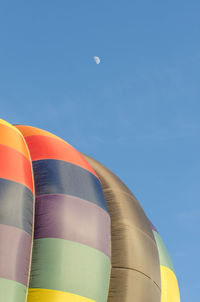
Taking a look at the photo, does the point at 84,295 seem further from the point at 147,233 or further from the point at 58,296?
the point at 147,233

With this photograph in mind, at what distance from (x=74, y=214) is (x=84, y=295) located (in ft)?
4.16

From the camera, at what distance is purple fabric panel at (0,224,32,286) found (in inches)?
337

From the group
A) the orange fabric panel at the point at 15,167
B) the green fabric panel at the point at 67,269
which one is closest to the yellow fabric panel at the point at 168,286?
the green fabric panel at the point at 67,269

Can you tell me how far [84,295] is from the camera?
905 centimetres

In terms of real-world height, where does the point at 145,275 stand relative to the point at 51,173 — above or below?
below

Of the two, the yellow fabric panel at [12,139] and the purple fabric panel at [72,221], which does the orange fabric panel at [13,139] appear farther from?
the purple fabric panel at [72,221]

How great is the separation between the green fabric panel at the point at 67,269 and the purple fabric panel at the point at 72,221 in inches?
5.1

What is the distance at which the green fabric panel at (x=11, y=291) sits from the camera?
8391mm

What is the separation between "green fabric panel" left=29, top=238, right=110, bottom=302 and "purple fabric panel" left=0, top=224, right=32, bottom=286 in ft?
0.70

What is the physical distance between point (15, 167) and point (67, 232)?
1320mm

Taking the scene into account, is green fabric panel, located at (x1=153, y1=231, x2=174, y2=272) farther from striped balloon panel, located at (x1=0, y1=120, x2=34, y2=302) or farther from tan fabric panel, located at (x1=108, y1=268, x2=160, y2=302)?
striped balloon panel, located at (x1=0, y1=120, x2=34, y2=302)

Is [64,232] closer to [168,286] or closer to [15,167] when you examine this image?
[15,167]

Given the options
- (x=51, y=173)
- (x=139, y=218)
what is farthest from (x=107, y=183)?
(x=51, y=173)

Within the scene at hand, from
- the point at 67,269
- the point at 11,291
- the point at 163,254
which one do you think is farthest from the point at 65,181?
the point at 163,254
